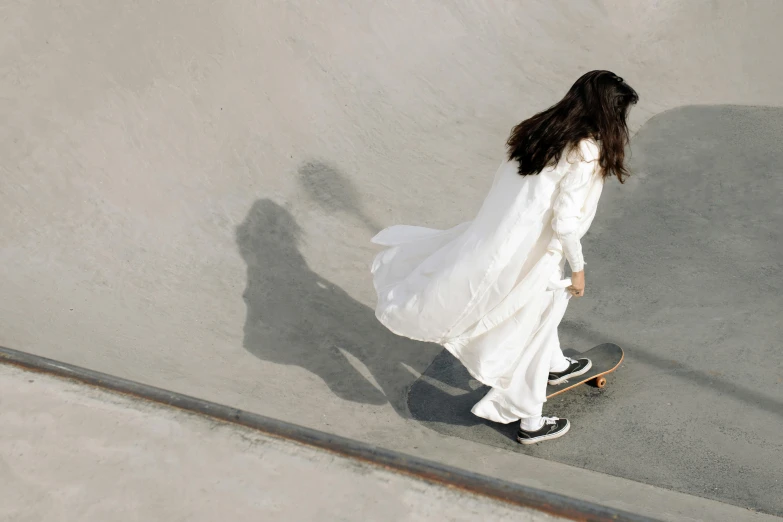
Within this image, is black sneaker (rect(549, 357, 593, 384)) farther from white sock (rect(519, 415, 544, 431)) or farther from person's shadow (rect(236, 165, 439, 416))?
person's shadow (rect(236, 165, 439, 416))

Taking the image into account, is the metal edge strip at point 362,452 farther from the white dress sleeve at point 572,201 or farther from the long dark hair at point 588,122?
the long dark hair at point 588,122

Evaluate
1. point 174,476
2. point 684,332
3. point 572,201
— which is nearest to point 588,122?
point 572,201

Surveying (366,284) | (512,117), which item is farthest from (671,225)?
(366,284)

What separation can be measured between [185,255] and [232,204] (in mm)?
627

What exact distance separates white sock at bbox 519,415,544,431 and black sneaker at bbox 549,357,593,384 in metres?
0.41

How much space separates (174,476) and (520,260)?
6.07ft

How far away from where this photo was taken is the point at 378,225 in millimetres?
5918

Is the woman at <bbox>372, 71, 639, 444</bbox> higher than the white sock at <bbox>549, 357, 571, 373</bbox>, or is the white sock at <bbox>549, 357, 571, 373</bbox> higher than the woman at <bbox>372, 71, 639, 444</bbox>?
the woman at <bbox>372, 71, 639, 444</bbox>

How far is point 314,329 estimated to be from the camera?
493 cm

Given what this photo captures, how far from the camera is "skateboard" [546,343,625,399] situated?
4.40 m

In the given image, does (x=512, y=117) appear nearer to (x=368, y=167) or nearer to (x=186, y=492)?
(x=368, y=167)

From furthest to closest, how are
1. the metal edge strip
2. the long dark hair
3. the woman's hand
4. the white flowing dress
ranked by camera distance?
1. the woman's hand
2. the white flowing dress
3. the long dark hair
4. the metal edge strip

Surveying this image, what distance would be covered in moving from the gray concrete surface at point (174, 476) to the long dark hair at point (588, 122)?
1.56 metres

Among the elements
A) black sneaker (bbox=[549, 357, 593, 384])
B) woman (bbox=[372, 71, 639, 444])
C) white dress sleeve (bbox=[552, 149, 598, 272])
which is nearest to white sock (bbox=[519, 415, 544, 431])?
woman (bbox=[372, 71, 639, 444])
